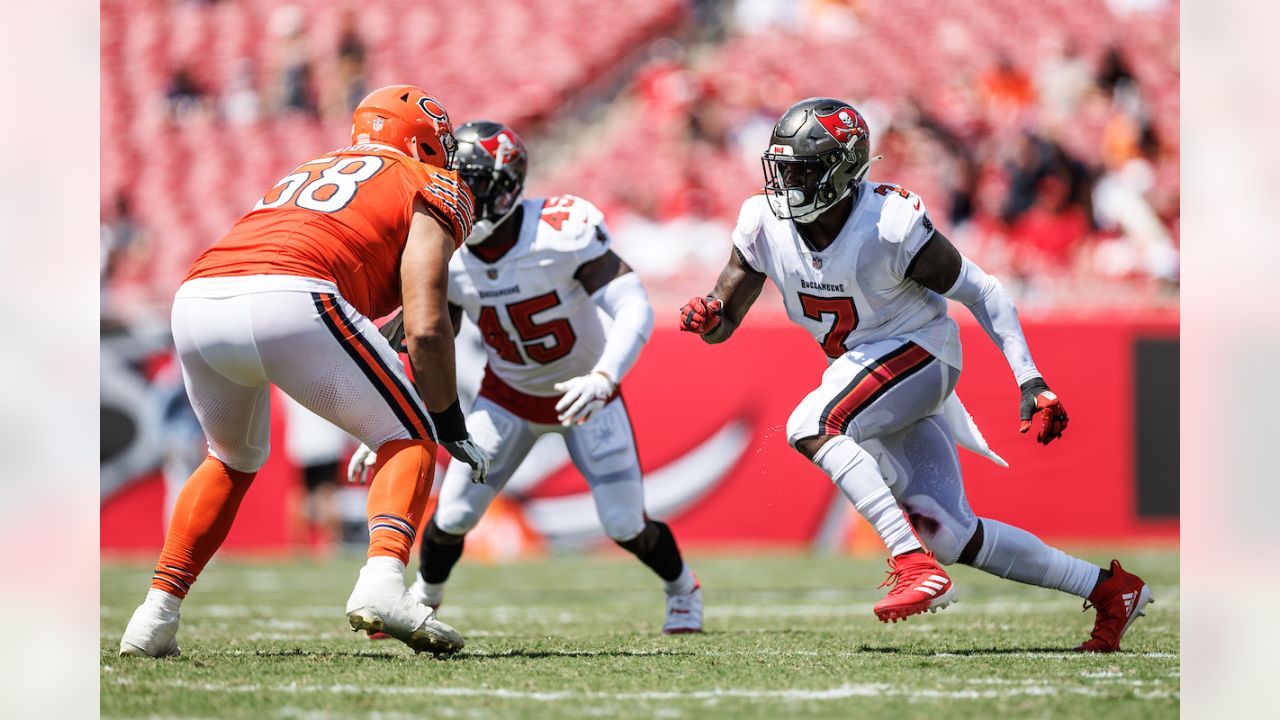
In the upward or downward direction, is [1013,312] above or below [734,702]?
above

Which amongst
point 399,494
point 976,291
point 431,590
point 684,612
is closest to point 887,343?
point 976,291

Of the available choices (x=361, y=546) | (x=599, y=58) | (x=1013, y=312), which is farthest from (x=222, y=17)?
(x=1013, y=312)

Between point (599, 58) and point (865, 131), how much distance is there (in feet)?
35.3

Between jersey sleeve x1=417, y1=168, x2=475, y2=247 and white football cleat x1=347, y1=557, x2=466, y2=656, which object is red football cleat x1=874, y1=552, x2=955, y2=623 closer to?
white football cleat x1=347, y1=557, x2=466, y2=656

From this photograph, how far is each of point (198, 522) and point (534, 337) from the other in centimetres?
155

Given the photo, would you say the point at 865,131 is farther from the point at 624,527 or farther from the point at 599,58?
the point at 599,58

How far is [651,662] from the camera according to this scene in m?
4.02

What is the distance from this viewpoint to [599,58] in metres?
14.9

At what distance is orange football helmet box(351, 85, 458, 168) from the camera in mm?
4238

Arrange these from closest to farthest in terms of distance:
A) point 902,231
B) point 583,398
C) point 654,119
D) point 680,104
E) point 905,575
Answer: point 905,575 → point 902,231 → point 583,398 → point 680,104 → point 654,119

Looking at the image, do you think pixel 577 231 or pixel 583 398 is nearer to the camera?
pixel 583 398

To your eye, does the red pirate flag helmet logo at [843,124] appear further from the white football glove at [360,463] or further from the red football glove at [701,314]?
the white football glove at [360,463]

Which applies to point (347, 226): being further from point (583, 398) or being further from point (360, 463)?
point (360, 463)
